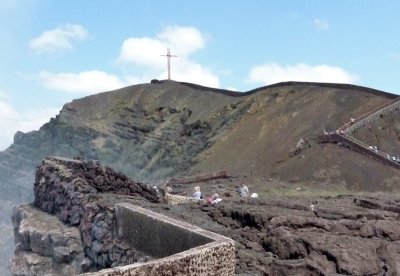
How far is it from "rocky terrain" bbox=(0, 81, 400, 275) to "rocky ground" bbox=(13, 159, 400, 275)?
6.90 metres

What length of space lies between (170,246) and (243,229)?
2178 millimetres

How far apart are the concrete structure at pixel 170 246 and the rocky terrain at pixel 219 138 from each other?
1074cm

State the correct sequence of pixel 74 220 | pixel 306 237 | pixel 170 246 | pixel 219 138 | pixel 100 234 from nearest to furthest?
pixel 170 246
pixel 306 237
pixel 100 234
pixel 74 220
pixel 219 138

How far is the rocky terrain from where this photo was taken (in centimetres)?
2589

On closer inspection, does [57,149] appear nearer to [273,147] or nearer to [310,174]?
[273,147]

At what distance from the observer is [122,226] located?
13953 mm

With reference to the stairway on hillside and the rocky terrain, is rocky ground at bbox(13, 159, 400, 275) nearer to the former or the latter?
the rocky terrain

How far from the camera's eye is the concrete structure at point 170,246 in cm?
820

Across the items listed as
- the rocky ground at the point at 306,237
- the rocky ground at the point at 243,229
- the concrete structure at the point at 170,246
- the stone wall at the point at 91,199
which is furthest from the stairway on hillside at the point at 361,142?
the concrete structure at the point at 170,246

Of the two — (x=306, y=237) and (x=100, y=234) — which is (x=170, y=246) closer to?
(x=306, y=237)

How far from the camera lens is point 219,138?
40.9 m

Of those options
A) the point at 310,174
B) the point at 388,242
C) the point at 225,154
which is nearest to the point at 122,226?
the point at 388,242

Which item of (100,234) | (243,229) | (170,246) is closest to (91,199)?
(100,234)

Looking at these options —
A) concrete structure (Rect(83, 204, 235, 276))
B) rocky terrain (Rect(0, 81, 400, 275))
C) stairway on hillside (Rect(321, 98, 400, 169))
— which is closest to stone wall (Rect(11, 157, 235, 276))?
concrete structure (Rect(83, 204, 235, 276))
